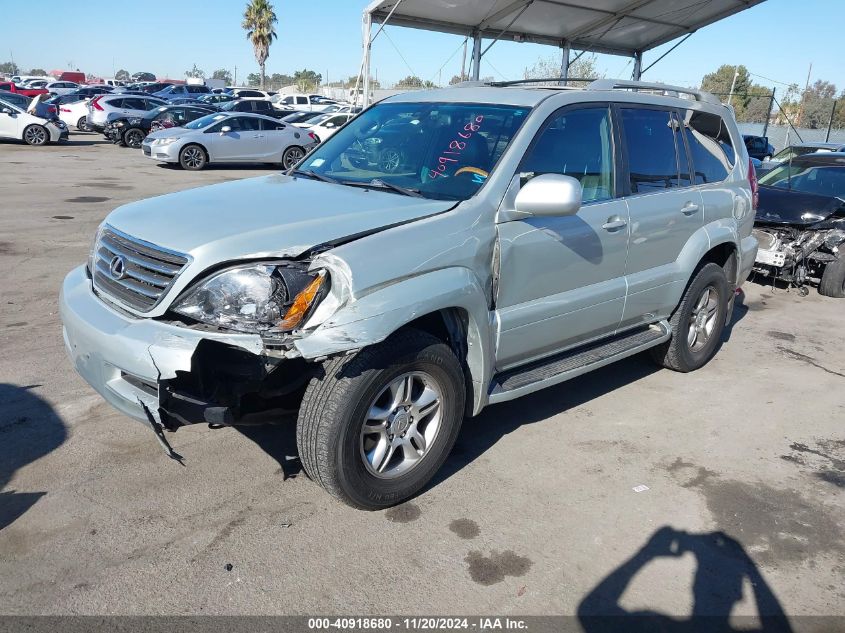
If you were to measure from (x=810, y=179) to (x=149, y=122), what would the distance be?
2133 centimetres

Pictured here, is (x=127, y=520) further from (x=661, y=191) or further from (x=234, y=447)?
(x=661, y=191)

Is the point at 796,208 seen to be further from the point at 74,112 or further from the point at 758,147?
the point at 74,112

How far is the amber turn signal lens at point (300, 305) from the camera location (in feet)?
9.50

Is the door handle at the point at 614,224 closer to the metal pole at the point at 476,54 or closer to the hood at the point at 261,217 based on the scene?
the hood at the point at 261,217

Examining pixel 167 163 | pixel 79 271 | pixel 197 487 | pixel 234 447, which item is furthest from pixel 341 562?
pixel 167 163

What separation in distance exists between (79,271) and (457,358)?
214cm

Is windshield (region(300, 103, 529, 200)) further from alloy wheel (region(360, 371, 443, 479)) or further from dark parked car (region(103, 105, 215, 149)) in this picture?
dark parked car (region(103, 105, 215, 149))

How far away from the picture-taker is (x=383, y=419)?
10.8 feet

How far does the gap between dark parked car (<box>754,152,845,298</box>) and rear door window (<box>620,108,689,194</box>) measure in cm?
410

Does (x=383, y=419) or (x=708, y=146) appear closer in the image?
(x=383, y=419)

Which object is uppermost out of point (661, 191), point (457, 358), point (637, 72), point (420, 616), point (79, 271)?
point (637, 72)

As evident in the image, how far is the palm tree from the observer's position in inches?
2298

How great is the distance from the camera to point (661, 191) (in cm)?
470

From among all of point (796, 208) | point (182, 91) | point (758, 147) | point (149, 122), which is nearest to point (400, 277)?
point (796, 208)
